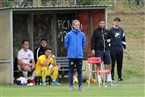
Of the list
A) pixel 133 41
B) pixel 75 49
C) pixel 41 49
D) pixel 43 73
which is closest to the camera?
pixel 75 49

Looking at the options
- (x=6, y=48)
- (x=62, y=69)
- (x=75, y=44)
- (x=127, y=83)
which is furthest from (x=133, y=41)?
(x=75, y=44)

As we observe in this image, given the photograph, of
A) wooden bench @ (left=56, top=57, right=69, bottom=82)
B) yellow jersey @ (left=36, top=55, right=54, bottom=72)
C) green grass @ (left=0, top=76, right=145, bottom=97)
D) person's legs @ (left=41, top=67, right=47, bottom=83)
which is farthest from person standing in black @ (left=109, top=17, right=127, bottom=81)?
person's legs @ (left=41, top=67, right=47, bottom=83)

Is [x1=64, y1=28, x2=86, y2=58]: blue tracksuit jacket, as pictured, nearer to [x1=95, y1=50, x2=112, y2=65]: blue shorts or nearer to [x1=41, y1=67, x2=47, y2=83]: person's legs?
[x1=95, y1=50, x2=112, y2=65]: blue shorts

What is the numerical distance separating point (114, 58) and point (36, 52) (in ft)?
9.05

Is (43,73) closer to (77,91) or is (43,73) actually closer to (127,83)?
(127,83)

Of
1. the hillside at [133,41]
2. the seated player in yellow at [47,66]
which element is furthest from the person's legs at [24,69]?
the hillside at [133,41]

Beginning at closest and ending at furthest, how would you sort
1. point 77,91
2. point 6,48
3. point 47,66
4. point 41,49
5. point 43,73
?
1. point 77,91
2. point 43,73
3. point 47,66
4. point 6,48
5. point 41,49

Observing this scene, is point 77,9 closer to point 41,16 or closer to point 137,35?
point 41,16

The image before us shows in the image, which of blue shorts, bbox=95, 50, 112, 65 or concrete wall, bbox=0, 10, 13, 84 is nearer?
blue shorts, bbox=95, 50, 112, 65

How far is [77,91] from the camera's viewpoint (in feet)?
60.3

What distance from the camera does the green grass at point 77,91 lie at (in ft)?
56.5

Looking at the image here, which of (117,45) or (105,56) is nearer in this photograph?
(105,56)

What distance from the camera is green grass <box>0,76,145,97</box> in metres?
17.2

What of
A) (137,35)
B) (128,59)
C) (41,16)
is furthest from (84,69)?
(137,35)
